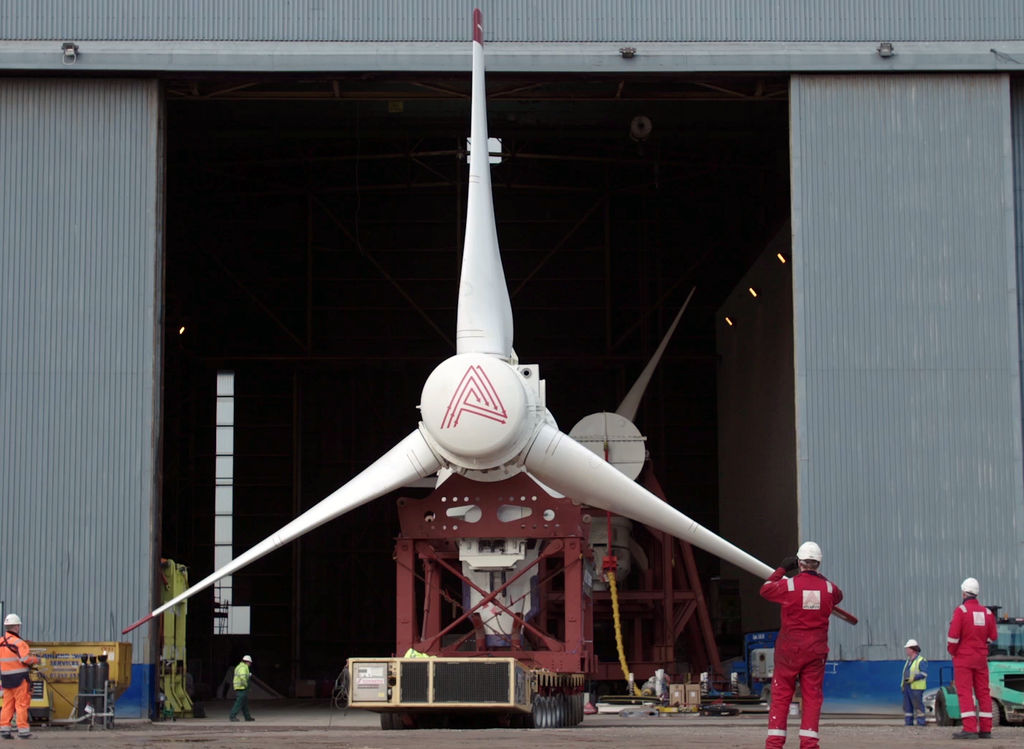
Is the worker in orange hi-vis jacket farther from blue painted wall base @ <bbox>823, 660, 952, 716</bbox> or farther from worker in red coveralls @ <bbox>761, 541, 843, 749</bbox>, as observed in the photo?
blue painted wall base @ <bbox>823, 660, 952, 716</bbox>

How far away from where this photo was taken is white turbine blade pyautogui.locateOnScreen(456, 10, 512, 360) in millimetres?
25578

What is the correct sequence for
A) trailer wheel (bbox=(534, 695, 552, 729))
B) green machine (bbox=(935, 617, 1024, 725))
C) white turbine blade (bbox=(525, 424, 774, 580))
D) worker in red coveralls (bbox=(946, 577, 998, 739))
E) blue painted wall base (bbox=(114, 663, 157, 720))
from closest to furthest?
1. worker in red coveralls (bbox=(946, 577, 998, 739))
2. trailer wheel (bbox=(534, 695, 552, 729))
3. green machine (bbox=(935, 617, 1024, 725))
4. white turbine blade (bbox=(525, 424, 774, 580))
5. blue painted wall base (bbox=(114, 663, 157, 720))

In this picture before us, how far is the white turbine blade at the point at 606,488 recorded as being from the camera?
2548 cm

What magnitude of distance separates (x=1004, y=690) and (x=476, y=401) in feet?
30.7

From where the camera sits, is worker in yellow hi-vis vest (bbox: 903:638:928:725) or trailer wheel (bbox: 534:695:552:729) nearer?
trailer wheel (bbox: 534:695:552:729)

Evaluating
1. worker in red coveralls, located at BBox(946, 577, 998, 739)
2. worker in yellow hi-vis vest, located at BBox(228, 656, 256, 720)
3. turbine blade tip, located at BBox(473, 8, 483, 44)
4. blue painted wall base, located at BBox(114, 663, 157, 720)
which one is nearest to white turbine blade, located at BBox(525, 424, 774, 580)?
turbine blade tip, located at BBox(473, 8, 483, 44)

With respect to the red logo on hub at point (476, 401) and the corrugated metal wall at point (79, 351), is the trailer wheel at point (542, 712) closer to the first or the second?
the red logo on hub at point (476, 401)

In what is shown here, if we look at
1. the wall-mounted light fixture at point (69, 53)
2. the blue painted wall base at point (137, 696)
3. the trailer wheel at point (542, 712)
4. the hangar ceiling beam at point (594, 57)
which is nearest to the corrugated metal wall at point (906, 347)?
the hangar ceiling beam at point (594, 57)

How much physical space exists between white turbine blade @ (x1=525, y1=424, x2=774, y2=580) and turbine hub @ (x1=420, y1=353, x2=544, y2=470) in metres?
0.74

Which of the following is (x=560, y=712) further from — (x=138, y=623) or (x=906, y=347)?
(x=906, y=347)

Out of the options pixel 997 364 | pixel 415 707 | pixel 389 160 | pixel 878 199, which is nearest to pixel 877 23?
pixel 878 199

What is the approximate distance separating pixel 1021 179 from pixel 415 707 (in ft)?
55.0

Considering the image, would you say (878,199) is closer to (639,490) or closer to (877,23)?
(877,23)

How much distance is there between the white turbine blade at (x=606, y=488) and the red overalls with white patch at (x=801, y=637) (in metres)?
11.3
